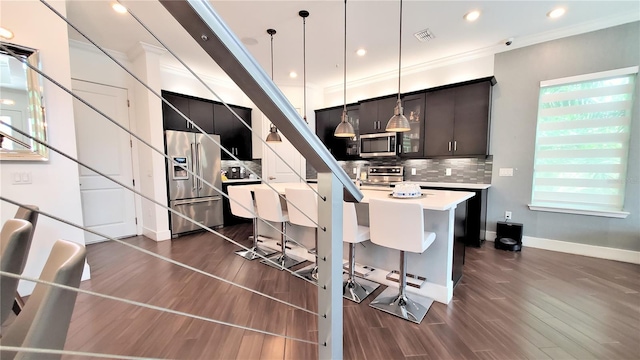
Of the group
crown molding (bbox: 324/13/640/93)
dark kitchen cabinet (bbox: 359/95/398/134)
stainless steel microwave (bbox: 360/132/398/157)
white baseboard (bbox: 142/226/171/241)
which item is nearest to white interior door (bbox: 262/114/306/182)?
stainless steel microwave (bbox: 360/132/398/157)

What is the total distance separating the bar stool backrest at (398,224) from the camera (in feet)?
6.35

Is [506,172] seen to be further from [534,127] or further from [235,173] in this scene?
[235,173]

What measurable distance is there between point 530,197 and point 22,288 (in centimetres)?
588

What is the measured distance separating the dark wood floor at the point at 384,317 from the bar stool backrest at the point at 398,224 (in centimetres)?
61

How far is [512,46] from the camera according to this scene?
3.72m

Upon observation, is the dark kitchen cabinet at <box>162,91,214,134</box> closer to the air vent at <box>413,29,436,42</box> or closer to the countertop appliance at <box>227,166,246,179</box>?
the countertop appliance at <box>227,166,246,179</box>

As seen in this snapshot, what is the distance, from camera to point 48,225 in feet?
8.07

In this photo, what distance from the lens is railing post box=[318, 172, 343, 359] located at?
95 centimetres

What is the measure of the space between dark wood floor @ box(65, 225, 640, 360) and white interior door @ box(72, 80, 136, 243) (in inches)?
48.9

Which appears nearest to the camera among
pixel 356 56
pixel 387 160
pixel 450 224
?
pixel 450 224

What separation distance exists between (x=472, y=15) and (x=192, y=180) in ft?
15.1

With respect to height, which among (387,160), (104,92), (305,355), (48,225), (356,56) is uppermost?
(356,56)

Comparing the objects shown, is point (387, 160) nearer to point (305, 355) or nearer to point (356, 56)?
point (356, 56)

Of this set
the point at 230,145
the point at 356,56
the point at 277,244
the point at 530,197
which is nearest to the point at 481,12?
the point at 356,56
